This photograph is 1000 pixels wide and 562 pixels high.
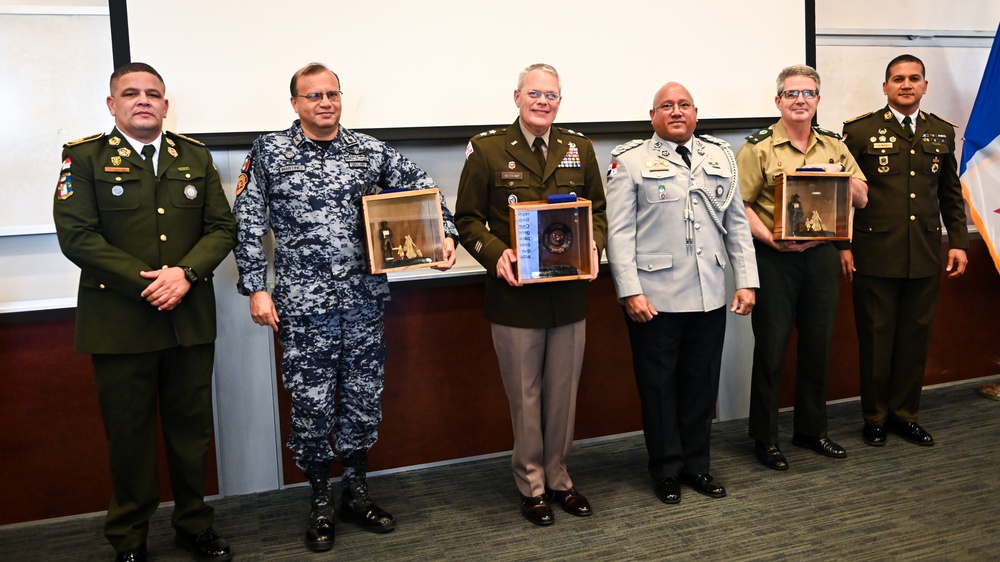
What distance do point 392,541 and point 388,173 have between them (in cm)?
133

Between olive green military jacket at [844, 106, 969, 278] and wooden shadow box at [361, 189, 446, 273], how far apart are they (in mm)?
2120

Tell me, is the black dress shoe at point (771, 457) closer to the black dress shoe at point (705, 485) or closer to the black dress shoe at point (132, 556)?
the black dress shoe at point (705, 485)

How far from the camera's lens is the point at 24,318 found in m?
2.88


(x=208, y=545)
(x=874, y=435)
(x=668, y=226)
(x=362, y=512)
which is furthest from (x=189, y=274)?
(x=874, y=435)

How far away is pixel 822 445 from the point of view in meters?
3.33

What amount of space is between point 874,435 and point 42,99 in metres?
3.81

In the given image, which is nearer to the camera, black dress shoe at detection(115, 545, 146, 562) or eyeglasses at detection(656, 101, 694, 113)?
black dress shoe at detection(115, 545, 146, 562)

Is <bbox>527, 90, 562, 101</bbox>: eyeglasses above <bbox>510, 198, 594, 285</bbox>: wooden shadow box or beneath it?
above

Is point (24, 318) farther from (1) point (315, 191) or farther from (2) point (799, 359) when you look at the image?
(2) point (799, 359)

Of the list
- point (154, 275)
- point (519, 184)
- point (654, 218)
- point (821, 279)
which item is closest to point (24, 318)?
point (154, 275)

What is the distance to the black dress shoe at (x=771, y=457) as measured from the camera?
3186mm

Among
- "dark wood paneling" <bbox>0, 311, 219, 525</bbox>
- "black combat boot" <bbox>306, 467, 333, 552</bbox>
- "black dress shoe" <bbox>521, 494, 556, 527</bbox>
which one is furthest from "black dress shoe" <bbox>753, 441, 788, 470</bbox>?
"dark wood paneling" <bbox>0, 311, 219, 525</bbox>

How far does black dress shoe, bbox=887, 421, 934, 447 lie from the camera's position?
343cm

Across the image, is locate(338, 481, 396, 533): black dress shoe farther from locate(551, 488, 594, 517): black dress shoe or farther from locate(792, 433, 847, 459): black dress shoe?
locate(792, 433, 847, 459): black dress shoe
